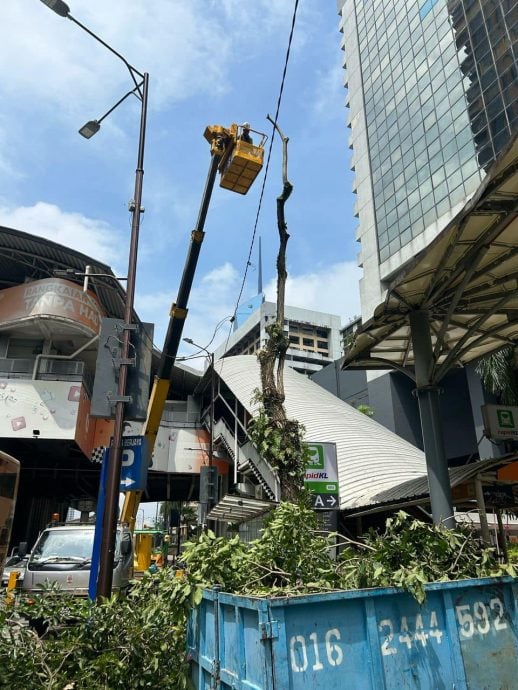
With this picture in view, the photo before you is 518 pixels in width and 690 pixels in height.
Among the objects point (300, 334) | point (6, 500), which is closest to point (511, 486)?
point (6, 500)

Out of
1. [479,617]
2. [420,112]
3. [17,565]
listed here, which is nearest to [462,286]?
[479,617]

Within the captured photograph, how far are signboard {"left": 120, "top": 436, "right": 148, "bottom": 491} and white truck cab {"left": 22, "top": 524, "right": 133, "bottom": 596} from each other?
3.06 m

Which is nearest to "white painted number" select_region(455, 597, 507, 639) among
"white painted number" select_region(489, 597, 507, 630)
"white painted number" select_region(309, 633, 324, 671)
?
"white painted number" select_region(489, 597, 507, 630)

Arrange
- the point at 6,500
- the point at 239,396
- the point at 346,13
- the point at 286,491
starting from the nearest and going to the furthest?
the point at 286,491, the point at 6,500, the point at 239,396, the point at 346,13

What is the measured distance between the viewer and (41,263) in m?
30.1

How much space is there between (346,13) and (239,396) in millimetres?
50080

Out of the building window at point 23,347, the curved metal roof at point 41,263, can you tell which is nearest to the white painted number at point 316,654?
the curved metal roof at point 41,263

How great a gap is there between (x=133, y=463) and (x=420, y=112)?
41.6 meters

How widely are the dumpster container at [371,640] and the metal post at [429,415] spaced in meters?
5.52

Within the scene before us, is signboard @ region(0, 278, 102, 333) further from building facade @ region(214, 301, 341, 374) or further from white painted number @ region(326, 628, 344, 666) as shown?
building facade @ region(214, 301, 341, 374)

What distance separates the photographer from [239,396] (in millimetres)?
27906

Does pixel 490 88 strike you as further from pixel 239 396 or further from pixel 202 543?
pixel 202 543

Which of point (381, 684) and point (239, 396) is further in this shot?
point (239, 396)

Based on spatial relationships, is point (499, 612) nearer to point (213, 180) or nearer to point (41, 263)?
point (213, 180)
